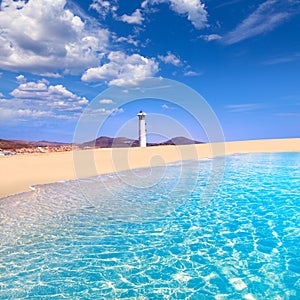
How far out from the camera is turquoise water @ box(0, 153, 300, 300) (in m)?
4.61

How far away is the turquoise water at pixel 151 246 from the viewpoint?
4.61m

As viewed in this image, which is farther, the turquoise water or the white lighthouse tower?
the white lighthouse tower

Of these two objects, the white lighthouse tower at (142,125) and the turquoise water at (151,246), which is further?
the white lighthouse tower at (142,125)

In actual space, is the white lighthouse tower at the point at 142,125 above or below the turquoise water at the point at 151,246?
above

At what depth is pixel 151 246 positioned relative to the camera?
6312mm

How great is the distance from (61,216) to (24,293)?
14.5 ft

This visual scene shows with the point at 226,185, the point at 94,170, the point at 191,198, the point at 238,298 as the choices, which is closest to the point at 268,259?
the point at 238,298

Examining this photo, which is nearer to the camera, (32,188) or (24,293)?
(24,293)

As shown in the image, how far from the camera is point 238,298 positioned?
4.22 m

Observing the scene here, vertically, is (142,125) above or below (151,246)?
above

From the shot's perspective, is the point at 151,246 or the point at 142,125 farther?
the point at 142,125

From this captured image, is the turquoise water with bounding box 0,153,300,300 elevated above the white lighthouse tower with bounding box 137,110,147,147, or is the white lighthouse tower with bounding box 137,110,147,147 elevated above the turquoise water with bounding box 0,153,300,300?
the white lighthouse tower with bounding box 137,110,147,147

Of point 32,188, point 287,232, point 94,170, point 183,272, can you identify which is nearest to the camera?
point 183,272

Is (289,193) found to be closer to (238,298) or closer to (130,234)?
(130,234)
